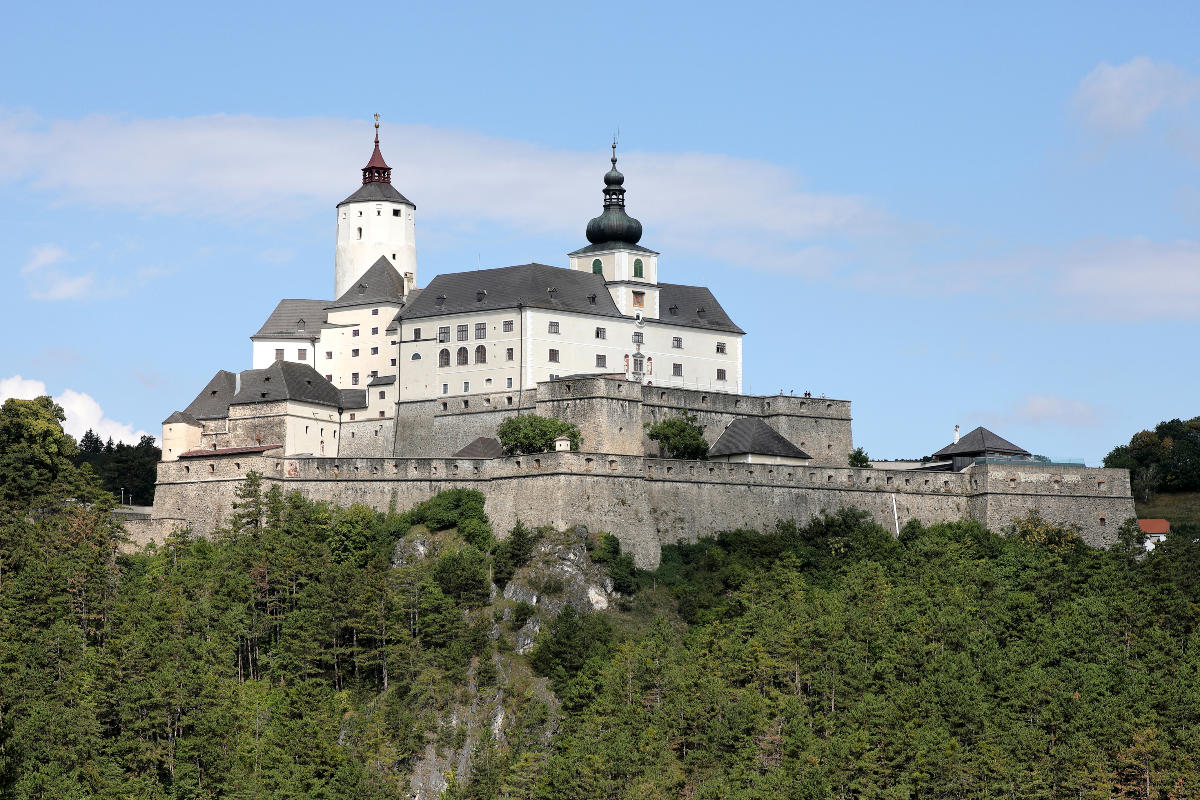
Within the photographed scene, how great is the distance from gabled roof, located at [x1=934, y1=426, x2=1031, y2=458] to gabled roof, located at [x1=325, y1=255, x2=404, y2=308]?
2460cm

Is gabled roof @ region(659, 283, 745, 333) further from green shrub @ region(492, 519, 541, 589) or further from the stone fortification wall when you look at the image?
green shrub @ region(492, 519, 541, 589)

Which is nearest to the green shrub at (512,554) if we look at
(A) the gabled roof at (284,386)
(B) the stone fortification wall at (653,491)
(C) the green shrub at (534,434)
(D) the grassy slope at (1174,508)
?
(B) the stone fortification wall at (653,491)

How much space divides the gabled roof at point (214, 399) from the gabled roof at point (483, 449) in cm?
1107

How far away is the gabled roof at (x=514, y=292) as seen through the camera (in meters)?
93.7

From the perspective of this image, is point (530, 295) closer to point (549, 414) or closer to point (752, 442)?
point (549, 414)

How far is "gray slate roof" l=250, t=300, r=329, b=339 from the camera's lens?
9938 centimetres

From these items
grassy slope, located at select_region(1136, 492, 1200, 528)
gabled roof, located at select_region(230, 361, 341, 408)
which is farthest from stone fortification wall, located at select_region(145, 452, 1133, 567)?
grassy slope, located at select_region(1136, 492, 1200, 528)

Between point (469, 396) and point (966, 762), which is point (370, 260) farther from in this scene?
point (966, 762)

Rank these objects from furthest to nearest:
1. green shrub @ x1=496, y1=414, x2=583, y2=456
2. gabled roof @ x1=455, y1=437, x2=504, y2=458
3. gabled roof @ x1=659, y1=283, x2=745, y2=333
Answer: gabled roof @ x1=659, y1=283, x2=745, y2=333 < gabled roof @ x1=455, y1=437, x2=504, y2=458 < green shrub @ x1=496, y1=414, x2=583, y2=456

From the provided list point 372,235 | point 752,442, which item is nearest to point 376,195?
point 372,235

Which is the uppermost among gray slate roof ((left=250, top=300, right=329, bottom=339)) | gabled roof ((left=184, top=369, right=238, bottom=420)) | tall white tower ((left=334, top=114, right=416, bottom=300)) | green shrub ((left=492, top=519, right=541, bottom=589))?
tall white tower ((left=334, top=114, right=416, bottom=300))

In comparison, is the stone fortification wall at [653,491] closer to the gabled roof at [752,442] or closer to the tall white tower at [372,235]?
the gabled roof at [752,442]

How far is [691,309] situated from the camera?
9844cm

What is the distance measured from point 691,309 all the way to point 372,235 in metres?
14.8
